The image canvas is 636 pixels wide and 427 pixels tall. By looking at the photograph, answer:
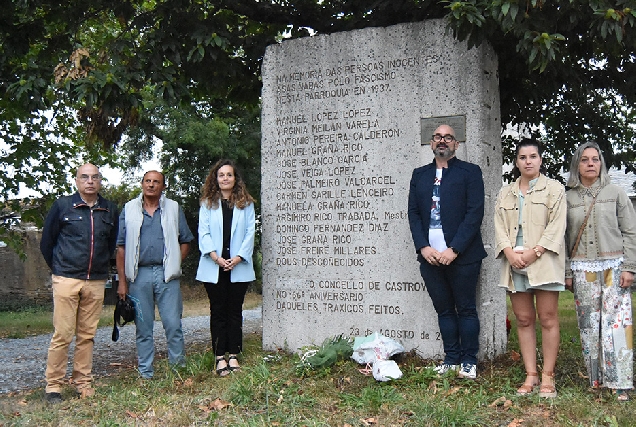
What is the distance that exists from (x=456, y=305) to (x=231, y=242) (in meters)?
2.04

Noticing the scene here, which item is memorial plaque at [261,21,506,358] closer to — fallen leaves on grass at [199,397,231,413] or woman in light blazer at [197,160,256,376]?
woman in light blazer at [197,160,256,376]

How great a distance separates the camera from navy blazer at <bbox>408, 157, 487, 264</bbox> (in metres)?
5.54

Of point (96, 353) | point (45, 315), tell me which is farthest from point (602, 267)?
point (45, 315)

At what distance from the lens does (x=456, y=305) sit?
5785 millimetres

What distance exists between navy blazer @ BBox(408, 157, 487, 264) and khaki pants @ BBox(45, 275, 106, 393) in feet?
9.05

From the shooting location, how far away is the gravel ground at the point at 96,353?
7395 millimetres

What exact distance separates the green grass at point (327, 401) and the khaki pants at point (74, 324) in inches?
7.3

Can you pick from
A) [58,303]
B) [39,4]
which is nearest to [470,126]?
[58,303]

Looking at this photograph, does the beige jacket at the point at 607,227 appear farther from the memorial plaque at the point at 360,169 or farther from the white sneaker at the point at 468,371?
the white sneaker at the point at 468,371

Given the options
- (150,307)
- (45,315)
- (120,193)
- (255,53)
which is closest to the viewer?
(150,307)

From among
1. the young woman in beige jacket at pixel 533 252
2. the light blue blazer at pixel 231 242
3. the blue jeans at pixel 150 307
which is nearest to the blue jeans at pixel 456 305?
the young woman in beige jacket at pixel 533 252

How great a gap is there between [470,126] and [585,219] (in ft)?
4.74

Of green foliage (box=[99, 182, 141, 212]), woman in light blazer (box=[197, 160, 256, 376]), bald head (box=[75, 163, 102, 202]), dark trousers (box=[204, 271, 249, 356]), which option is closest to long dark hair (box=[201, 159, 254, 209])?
woman in light blazer (box=[197, 160, 256, 376])

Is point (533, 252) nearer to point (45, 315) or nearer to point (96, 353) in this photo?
point (96, 353)
